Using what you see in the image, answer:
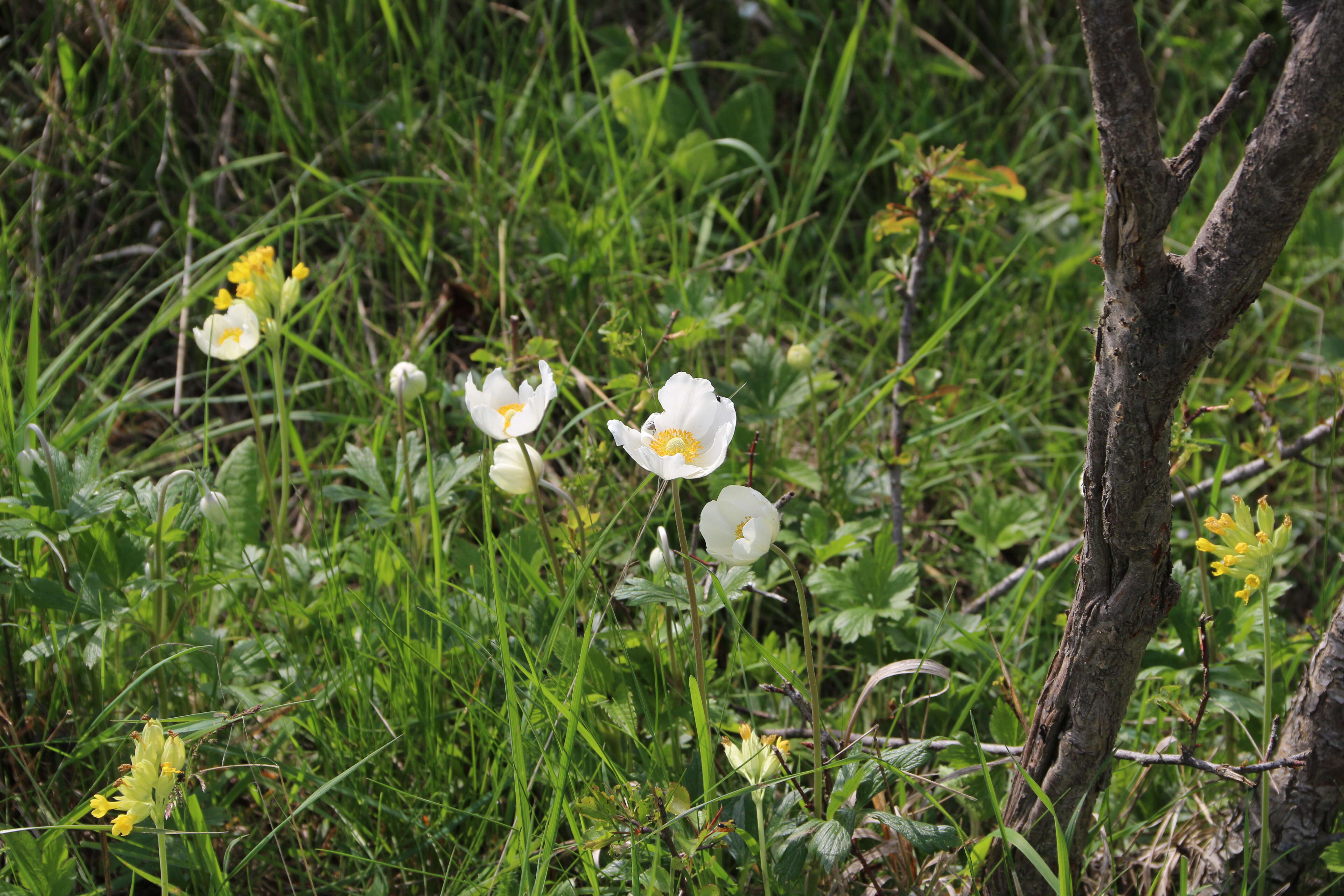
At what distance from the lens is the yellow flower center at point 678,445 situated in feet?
4.26

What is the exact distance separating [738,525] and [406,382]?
928mm

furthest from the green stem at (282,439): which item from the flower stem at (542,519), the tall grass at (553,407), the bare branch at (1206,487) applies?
the bare branch at (1206,487)

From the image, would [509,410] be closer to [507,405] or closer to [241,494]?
[507,405]

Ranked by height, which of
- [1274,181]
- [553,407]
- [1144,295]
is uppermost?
[1274,181]

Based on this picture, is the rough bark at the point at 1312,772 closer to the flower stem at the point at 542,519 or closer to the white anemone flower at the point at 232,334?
the flower stem at the point at 542,519

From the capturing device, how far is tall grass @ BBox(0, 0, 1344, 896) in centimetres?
161

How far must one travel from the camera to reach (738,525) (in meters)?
1.29

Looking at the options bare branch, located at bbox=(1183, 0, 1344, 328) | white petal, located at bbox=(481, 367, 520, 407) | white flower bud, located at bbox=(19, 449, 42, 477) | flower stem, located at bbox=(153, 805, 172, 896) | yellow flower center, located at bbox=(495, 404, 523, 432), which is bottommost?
flower stem, located at bbox=(153, 805, 172, 896)

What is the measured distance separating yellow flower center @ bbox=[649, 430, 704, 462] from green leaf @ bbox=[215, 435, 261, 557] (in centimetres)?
108

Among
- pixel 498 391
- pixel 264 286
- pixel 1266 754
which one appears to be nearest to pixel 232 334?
pixel 264 286

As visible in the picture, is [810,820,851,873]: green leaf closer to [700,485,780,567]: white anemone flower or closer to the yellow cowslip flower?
the yellow cowslip flower

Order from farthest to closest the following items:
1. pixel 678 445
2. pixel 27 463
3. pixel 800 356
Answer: pixel 800 356 < pixel 27 463 < pixel 678 445

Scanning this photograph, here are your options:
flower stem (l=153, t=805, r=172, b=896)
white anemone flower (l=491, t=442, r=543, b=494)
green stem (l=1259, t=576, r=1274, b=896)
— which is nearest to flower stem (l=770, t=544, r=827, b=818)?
white anemone flower (l=491, t=442, r=543, b=494)

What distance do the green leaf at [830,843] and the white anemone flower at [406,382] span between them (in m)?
1.12
